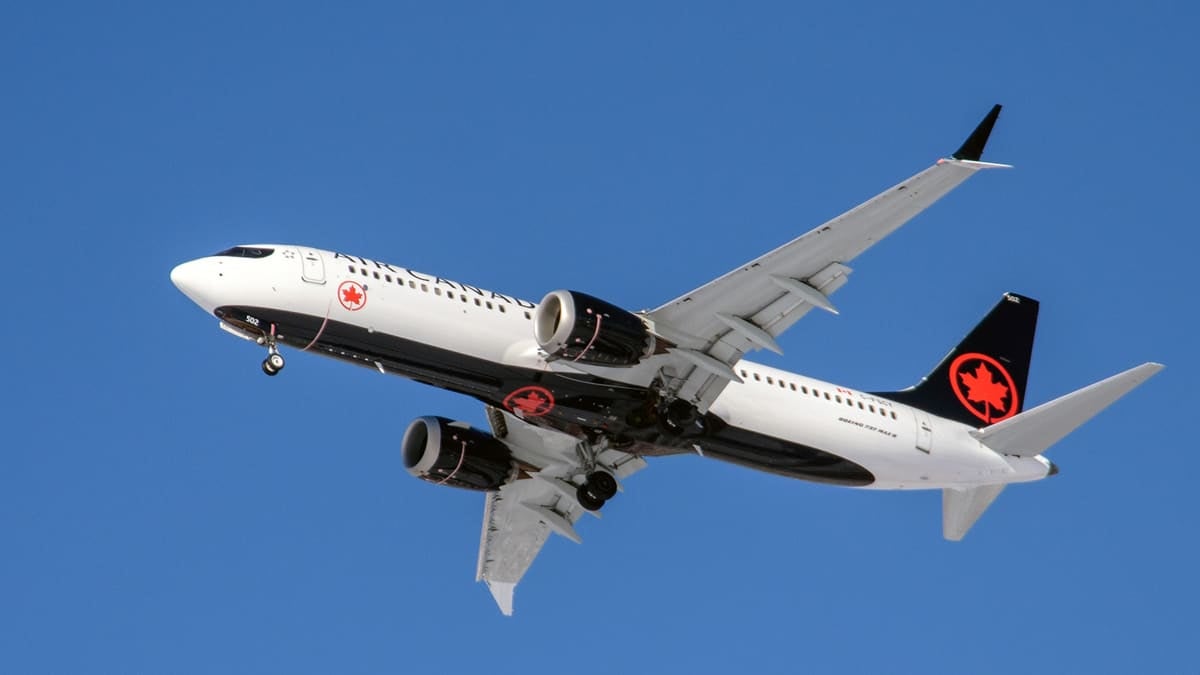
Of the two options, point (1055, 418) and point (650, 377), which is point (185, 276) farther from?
point (1055, 418)

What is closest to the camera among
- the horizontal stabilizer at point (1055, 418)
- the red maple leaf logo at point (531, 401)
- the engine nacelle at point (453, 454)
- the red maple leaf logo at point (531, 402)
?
the red maple leaf logo at point (531, 401)

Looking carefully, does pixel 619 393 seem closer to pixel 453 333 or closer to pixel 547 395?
pixel 547 395

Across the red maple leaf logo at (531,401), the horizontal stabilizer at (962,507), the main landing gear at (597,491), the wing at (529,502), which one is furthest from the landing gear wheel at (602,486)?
the horizontal stabilizer at (962,507)

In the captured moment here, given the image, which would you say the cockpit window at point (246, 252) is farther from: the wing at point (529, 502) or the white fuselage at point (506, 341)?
the wing at point (529, 502)

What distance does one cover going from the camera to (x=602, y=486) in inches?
1794

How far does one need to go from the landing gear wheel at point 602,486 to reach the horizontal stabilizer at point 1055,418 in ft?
32.3

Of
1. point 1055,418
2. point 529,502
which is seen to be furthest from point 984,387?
point 529,502

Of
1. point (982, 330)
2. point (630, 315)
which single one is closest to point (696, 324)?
point (630, 315)

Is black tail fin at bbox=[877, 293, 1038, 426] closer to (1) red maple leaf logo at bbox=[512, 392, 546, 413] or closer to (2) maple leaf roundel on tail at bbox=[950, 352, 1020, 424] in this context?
(2) maple leaf roundel on tail at bbox=[950, 352, 1020, 424]

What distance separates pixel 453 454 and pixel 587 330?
9169 millimetres

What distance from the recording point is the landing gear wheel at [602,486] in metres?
45.6

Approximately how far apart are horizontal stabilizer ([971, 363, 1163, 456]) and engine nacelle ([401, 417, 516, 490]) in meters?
12.9

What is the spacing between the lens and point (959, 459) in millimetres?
46250

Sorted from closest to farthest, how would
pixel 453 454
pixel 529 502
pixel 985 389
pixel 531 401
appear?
1. pixel 531 401
2. pixel 453 454
3. pixel 985 389
4. pixel 529 502
